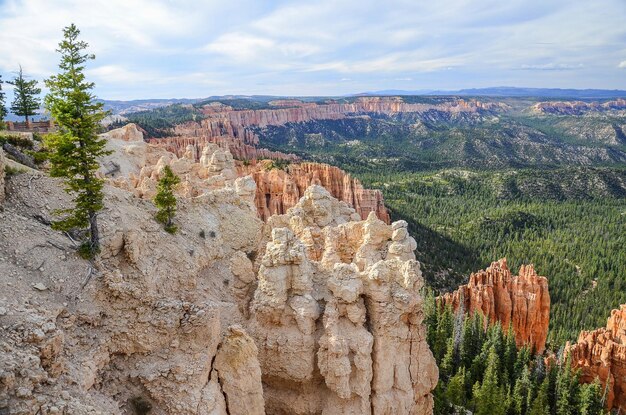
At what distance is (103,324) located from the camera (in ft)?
35.1

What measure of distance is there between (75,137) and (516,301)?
152 ft

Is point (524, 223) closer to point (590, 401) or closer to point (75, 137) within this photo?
point (590, 401)

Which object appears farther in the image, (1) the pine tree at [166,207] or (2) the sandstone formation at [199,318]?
(1) the pine tree at [166,207]

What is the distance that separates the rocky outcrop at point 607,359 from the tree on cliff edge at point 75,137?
38.0 m

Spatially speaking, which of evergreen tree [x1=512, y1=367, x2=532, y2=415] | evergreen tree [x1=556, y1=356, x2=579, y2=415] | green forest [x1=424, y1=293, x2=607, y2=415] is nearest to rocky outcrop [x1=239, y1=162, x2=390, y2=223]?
green forest [x1=424, y1=293, x2=607, y2=415]

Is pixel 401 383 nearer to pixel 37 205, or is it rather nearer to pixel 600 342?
pixel 37 205

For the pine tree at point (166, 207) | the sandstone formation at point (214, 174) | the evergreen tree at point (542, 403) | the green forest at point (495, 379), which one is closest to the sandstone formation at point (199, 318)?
the pine tree at point (166, 207)

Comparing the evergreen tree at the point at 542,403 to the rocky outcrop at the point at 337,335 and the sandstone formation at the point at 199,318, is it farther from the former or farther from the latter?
the rocky outcrop at the point at 337,335

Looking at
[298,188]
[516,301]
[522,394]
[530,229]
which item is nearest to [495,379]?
[522,394]

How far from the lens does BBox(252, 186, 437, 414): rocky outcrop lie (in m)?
13.2

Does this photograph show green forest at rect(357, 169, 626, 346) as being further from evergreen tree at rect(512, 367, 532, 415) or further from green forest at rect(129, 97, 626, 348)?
evergreen tree at rect(512, 367, 532, 415)

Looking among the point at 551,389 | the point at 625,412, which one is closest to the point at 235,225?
the point at 551,389

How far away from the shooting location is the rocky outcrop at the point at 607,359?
35.3m

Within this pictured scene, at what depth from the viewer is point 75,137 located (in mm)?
12023
